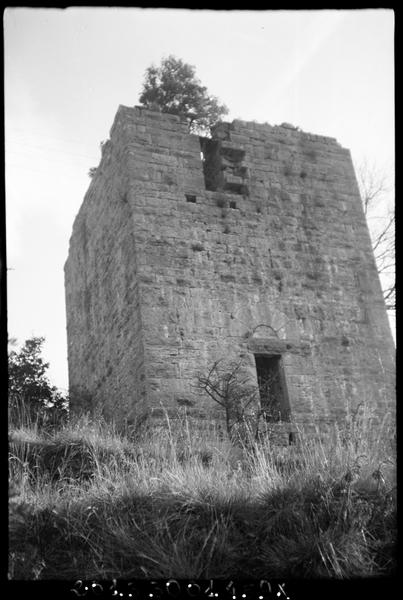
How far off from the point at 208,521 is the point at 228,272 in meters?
4.88

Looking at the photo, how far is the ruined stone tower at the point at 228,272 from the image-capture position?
966 cm

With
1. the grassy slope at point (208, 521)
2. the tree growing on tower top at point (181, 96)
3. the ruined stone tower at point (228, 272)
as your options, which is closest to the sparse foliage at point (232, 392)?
the ruined stone tower at point (228, 272)

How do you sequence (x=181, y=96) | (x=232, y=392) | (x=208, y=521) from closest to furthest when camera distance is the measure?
(x=208, y=521), (x=232, y=392), (x=181, y=96)

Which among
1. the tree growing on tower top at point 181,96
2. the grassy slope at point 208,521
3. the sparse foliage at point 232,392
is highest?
the tree growing on tower top at point 181,96

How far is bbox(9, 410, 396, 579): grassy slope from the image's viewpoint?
527 centimetres

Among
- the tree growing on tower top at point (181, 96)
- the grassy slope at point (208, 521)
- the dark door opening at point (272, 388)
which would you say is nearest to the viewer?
the grassy slope at point (208, 521)

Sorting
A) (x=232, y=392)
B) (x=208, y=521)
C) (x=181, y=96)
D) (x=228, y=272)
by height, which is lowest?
(x=208, y=521)

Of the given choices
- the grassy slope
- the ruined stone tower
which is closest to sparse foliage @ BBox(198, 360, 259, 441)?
the ruined stone tower

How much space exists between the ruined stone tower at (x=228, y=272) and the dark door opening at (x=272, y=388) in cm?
3

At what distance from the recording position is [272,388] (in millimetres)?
10008

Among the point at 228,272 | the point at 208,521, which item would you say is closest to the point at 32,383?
the point at 228,272

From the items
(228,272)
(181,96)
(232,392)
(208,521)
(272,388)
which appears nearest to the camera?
(208,521)

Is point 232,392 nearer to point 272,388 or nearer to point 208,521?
point 272,388

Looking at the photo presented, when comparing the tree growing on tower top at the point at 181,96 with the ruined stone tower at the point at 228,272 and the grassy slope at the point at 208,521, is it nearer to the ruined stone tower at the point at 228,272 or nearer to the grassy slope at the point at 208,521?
the ruined stone tower at the point at 228,272
